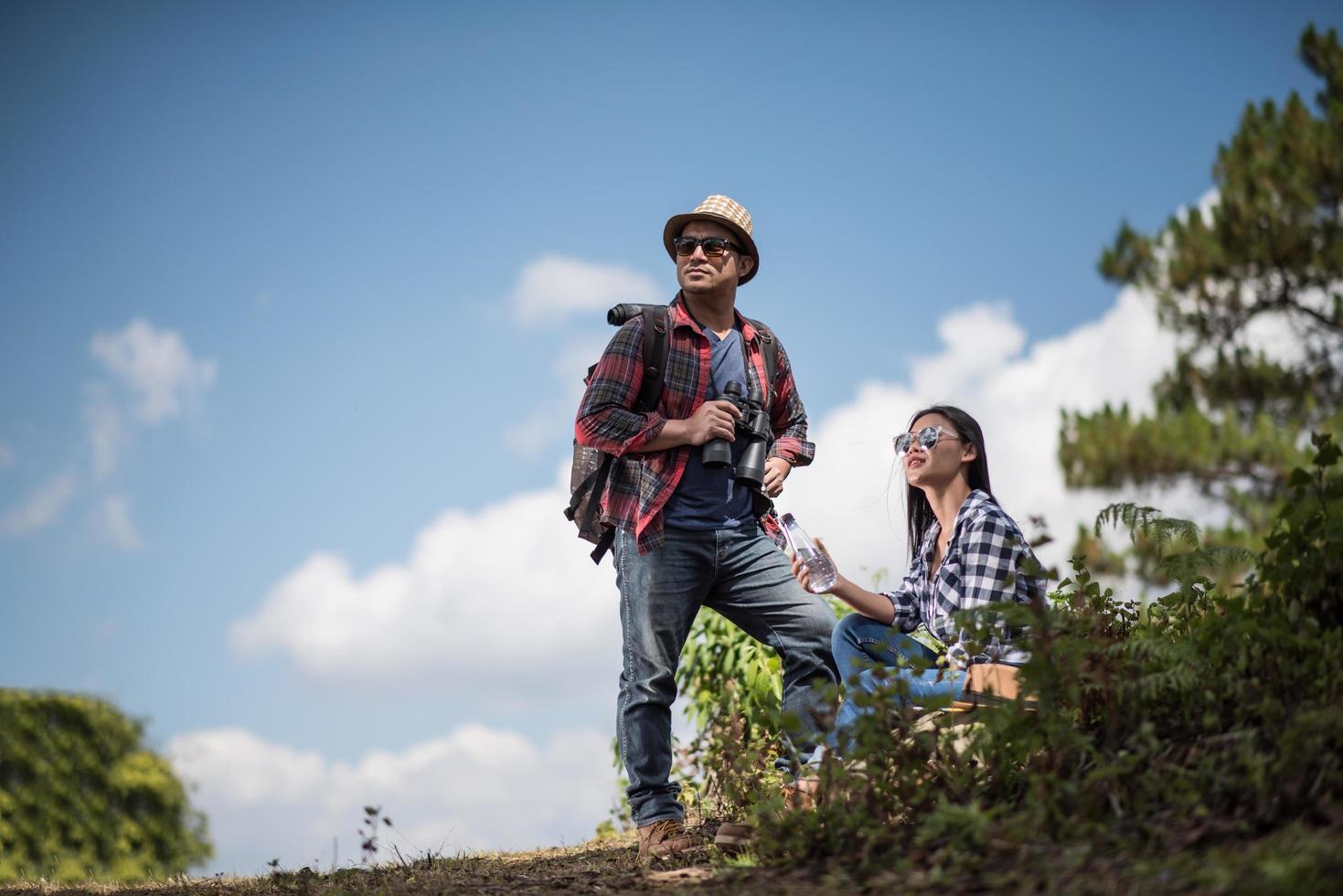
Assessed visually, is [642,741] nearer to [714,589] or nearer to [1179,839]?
[714,589]

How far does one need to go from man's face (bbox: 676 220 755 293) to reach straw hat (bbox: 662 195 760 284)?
38mm

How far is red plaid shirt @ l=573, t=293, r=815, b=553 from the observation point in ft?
17.5

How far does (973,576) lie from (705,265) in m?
1.91

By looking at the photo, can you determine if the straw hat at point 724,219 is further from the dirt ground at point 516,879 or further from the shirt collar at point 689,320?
the dirt ground at point 516,879

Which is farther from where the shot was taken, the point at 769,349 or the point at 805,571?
the point at 769,349

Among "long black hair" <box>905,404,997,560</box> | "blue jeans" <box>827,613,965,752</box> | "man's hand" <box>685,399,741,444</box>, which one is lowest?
"blue jeans" <box>827,613,965,752</box>

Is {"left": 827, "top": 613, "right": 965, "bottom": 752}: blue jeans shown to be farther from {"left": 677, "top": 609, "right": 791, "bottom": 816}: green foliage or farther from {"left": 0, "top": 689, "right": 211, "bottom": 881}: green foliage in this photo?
{"left": 0, "top": 689, "right": 211, "bottom": 881}: green foliage

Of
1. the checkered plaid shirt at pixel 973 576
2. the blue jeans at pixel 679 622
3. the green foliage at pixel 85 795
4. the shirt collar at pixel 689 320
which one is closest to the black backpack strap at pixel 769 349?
the shirt collar at pixel 689 320

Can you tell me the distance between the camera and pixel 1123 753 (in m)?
3.57

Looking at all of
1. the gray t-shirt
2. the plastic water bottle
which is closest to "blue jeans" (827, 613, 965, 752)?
the plastic water bottle

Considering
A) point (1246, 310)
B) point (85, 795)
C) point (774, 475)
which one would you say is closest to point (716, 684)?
point (774, 475)

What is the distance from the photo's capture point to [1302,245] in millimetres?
18266

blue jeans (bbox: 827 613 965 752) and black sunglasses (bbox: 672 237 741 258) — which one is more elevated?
black sunglasses (bbox: 672 237 741 258)

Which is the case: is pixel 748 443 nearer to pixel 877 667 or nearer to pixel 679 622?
pixel 679 622
